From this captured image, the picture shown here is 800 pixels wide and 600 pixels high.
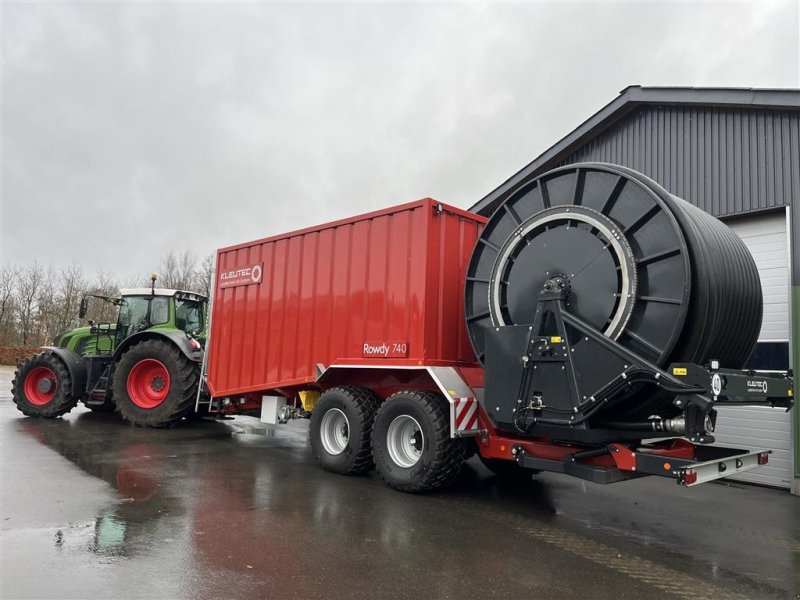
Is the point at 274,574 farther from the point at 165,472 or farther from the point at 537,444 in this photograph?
the point at 165,472

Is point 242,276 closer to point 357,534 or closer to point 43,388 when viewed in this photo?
point 357,534

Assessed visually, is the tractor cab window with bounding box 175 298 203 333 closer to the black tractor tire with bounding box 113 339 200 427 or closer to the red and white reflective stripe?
the black tractor tire with bounding box 113 339 200 427

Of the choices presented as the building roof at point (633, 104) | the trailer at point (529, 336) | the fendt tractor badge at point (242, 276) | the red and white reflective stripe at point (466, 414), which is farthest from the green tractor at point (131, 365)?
the building roof at point (633, 104)

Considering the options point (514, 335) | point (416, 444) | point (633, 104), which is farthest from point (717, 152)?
point (416, 444)

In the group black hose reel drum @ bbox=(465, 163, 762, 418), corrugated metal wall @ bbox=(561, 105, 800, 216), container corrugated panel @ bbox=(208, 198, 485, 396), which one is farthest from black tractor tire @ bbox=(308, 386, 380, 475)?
corrugated metal wall @ bbox=(561, 105, 800, 216)

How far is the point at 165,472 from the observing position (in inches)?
278

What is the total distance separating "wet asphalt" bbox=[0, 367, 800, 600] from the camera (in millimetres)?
3889

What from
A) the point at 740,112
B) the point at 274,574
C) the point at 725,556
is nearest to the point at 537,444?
the point at 725,556

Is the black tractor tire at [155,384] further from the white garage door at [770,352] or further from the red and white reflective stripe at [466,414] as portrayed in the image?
the white garage door at [770,352]

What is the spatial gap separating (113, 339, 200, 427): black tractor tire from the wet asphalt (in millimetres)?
2211

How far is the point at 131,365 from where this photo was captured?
1094cm

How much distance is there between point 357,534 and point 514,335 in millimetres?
2390

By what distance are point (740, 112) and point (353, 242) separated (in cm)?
623

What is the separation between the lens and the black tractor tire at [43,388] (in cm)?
1143
